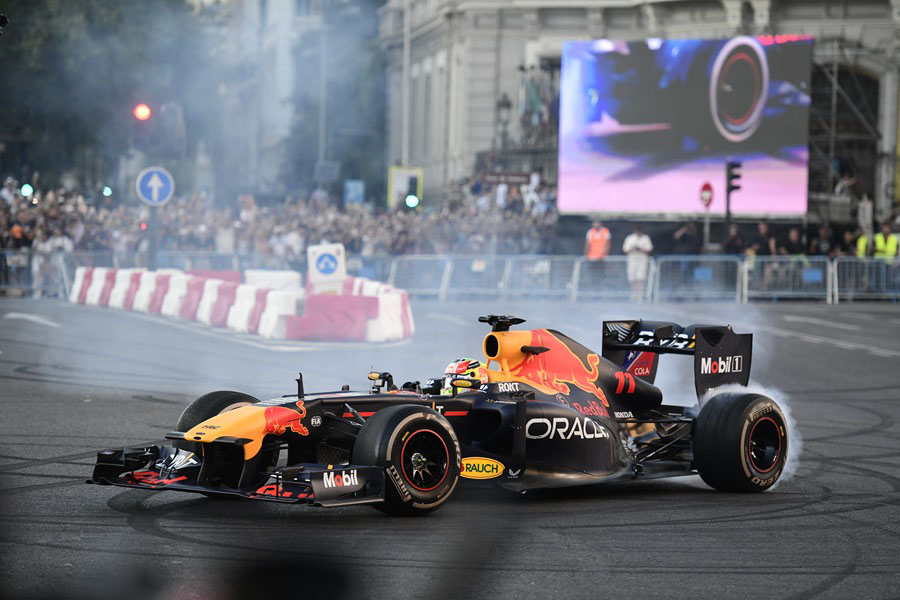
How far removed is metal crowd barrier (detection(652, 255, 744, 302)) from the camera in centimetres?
3100

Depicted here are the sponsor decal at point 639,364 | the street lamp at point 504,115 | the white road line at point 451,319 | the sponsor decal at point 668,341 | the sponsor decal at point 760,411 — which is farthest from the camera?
the street lamp at point 504,115

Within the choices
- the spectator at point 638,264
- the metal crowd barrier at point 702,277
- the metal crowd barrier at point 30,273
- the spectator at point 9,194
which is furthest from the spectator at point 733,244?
the spectator at point 9,194

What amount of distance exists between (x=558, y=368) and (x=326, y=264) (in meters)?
14.9

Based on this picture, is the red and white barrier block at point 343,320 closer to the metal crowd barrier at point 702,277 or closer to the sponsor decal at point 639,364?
the sponsor decal at point 639,364

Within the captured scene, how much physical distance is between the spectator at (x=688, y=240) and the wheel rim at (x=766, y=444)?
84.7ft

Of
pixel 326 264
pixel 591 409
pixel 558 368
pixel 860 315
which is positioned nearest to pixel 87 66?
pixel 326 264

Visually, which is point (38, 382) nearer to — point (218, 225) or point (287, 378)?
point (287, 378)

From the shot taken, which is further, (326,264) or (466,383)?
(326,264)

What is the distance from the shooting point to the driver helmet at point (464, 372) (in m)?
8.89

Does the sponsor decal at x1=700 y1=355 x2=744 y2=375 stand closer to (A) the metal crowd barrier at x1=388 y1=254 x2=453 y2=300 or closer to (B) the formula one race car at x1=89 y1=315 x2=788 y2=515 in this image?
(B) the formula one race car at x1=89 y1=315 x2=788 y2=515

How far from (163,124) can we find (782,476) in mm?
14059

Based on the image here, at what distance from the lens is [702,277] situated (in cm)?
3109

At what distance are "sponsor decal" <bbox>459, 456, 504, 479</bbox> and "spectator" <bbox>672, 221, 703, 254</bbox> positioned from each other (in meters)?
27.1

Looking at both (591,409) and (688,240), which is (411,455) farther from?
(688,240)
